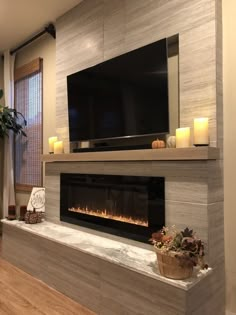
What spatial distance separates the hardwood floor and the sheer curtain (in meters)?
1.56

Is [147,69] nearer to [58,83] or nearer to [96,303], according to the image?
[58,83]

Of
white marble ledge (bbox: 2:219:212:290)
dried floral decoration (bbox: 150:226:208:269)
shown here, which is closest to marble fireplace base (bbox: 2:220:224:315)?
white marble ledge (bbox: 2:219:212:290)

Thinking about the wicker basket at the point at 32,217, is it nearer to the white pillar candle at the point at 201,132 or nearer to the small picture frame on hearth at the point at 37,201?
the small picture frame on hearth at the point at 37,201

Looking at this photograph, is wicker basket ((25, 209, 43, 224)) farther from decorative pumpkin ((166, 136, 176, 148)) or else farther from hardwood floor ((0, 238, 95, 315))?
decorative pumpkin ((166, 136, 176, 148))

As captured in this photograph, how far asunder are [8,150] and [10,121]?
476 millimetres

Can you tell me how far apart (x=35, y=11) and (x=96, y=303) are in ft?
10.0

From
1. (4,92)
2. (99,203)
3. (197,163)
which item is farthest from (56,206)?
(4,92)

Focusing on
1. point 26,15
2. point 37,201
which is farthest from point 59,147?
point 26,15

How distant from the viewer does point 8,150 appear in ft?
13.6

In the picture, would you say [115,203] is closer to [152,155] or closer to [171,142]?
[152,155]

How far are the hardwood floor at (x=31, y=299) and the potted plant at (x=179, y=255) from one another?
2.68 ft

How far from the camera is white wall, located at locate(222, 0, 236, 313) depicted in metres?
1.96

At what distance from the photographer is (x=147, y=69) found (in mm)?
2254

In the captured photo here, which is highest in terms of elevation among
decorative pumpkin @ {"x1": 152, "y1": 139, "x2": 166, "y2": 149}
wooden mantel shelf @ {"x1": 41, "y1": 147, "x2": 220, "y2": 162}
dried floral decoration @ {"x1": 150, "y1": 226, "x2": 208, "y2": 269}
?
decorative pumpkin @ {"x1": 152, "y1": 139, "x2": 166, "y2": 149}
